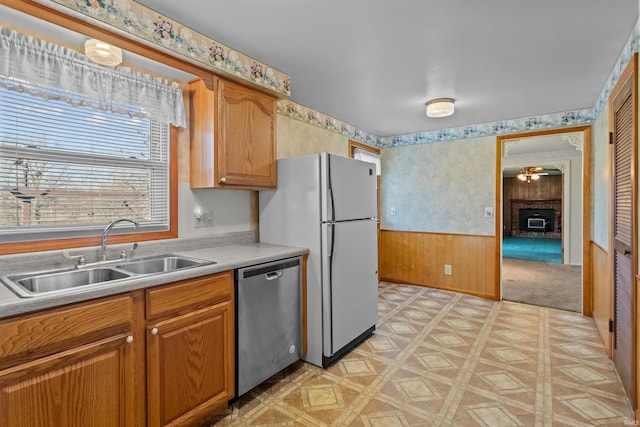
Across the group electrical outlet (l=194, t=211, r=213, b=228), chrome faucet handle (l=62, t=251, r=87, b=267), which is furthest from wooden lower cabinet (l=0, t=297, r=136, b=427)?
electrical outlet (l=194, t=211, r=213, b=228)

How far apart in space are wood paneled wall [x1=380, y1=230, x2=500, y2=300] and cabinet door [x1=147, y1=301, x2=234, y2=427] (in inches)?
130

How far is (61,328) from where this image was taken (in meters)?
1.21

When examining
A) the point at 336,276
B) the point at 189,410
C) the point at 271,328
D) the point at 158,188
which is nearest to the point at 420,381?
the point at 336,276

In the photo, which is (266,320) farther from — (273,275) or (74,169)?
(74,169)

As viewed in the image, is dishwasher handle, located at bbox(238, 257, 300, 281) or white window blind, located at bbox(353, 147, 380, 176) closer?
→ dishwasher handle, located at bbox(238, 257, 300, 281)

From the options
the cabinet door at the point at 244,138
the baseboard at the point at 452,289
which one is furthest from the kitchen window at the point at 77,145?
the baseboard at the point at 452,289

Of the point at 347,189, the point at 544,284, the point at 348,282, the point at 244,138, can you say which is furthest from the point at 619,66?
the point at 544,284

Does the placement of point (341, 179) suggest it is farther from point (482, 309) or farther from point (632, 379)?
point (482, 309)

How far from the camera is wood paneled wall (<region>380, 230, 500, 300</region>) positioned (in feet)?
13.2

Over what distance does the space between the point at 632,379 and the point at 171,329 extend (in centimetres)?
256

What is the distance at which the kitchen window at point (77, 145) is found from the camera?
1577 mm

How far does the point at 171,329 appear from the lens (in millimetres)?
1561

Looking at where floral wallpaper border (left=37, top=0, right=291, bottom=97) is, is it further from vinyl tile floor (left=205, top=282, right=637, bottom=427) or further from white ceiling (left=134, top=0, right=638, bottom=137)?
vinyl tile floor (left=205, top=282, right=637, bottom=427)

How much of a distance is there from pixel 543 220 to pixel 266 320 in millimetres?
11683
